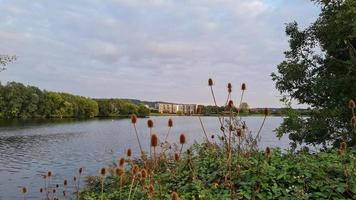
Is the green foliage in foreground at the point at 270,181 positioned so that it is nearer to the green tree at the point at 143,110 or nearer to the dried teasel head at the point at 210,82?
the dried teasel head at the point at 210,82

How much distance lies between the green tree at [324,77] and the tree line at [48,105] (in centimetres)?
7429

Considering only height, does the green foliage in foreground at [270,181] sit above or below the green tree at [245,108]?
below

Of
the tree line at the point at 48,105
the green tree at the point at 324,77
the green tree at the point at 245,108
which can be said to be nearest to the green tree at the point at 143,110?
the tree line at the point at 48,105

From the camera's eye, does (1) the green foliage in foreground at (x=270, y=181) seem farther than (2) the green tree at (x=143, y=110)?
No

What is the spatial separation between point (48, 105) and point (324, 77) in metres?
115

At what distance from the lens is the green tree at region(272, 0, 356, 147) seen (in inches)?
487

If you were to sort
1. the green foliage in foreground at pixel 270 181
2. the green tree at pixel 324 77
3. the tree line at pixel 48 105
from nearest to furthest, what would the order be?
1. the green foliage in foreground at pixel 270 181
2. the green tree at pixel 324 77
3. the tree line at pixel 48 105

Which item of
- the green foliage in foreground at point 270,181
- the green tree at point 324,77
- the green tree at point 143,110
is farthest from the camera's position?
the green tree at point 143,110

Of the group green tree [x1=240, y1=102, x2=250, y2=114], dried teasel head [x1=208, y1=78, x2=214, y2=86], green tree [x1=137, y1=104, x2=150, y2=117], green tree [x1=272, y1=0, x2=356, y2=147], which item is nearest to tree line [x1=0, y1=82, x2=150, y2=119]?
green tree [x1=137, y1=104, x2=150, y2=117]

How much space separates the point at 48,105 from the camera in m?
120

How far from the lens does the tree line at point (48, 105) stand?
10888 cm

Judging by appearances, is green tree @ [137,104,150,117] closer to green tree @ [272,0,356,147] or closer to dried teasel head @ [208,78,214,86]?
Answer: green tree @ [272,0,356,147]

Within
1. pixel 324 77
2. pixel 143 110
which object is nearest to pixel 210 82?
pixel 324 77

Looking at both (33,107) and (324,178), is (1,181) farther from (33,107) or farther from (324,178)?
(33,107)
